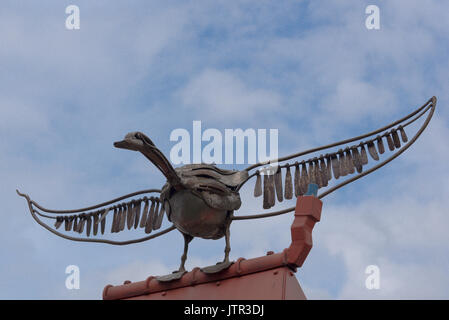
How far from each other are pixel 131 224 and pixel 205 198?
1706mm

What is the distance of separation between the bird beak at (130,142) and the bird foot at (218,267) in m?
1.43

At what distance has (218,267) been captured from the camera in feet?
30.5

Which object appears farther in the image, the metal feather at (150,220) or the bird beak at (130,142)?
the metal feather at (150,220)

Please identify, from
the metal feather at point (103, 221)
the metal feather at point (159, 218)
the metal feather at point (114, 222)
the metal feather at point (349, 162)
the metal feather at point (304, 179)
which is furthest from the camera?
the metal feather at point (103, 221)

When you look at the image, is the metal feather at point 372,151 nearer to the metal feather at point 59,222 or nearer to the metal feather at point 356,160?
the metal feather at point 356,160

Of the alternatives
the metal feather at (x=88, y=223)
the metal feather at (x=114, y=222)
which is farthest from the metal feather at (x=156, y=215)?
the metal feather at (x=88, y=223)

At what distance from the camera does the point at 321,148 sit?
32.7 feet

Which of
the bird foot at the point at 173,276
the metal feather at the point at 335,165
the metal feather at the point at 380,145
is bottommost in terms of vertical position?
the bird foot at the point at 173,276

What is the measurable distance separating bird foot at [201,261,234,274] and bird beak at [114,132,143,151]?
4.71 ft

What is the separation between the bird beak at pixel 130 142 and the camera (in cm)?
916
